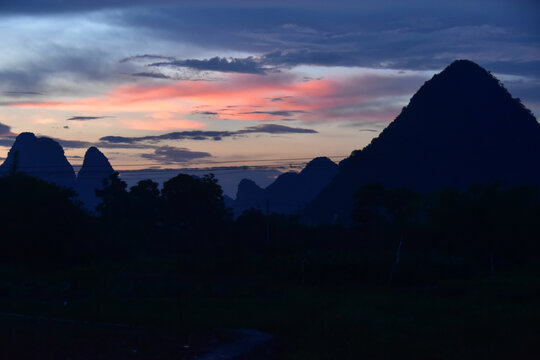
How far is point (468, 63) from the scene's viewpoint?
7556 cm

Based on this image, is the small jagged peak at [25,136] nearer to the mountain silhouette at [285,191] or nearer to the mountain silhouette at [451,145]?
the mountain silhouette at [285,191]

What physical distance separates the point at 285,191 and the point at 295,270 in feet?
343

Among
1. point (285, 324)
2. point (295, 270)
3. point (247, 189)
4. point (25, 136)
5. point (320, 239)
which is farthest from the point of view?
point (247, 189)

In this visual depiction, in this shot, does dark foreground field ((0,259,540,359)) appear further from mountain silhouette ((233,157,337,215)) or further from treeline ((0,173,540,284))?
mountain silhouette ((233,157,337,215))

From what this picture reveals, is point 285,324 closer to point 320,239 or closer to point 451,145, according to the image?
point 320,239

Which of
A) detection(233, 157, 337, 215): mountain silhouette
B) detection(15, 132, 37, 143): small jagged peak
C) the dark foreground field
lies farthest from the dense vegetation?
detection(233, 157, 337, 215): mountain silhouette

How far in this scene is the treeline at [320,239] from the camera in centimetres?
2500

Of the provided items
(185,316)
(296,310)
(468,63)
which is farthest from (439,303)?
(468,63)

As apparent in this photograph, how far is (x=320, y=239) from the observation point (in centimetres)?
3681

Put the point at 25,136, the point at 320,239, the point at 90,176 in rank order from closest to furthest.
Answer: the point at 320,239 → the point at 25,136 → the point at 90,176

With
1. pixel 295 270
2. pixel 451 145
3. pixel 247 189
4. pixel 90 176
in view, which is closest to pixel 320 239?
pixel 295 270

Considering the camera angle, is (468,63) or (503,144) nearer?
(503,144)

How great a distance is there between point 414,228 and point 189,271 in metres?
14.4

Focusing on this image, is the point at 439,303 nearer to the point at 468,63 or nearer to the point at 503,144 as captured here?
the point at 503,144
